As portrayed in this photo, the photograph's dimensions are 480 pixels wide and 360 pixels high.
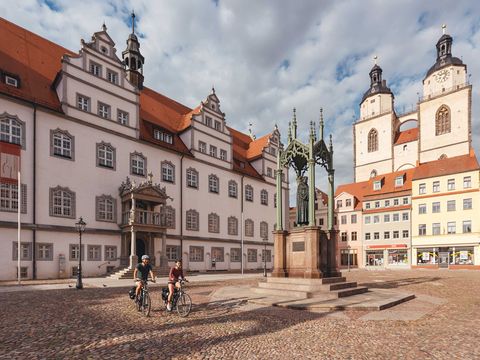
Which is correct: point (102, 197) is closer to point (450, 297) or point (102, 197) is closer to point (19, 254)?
point (19, 254)

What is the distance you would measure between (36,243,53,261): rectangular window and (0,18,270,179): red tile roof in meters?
9.65

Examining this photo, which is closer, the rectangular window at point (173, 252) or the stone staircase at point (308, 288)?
the stone staircase at point (308, 288)

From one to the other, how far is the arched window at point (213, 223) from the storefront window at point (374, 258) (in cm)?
2716

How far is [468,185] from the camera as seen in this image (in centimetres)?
4391

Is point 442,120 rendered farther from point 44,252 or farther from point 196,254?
point 44,252

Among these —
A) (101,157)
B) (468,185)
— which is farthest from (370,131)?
(101,157)

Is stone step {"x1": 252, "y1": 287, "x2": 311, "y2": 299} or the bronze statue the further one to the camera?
the bronze statue

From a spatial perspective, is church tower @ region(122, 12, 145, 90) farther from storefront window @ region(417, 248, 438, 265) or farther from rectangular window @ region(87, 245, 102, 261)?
storefront window @ region(417, 248, 438, 265)

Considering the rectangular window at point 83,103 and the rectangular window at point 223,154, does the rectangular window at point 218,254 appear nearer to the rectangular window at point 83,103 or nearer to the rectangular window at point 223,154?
the rectangular window at point 223,154

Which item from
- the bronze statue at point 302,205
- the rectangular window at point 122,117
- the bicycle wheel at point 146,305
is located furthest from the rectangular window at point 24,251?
the bronze statue at point 302,205

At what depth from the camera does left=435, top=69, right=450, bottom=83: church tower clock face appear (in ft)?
199

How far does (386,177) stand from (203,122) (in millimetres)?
33715

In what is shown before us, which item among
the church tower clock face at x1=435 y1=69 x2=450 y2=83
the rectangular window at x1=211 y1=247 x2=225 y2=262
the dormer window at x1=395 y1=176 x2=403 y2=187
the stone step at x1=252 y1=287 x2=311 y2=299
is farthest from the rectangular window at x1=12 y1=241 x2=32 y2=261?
the church tower clock face at x1=435 y1=69 x2=450 y2=83

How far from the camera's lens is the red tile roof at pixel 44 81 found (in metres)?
24.3
